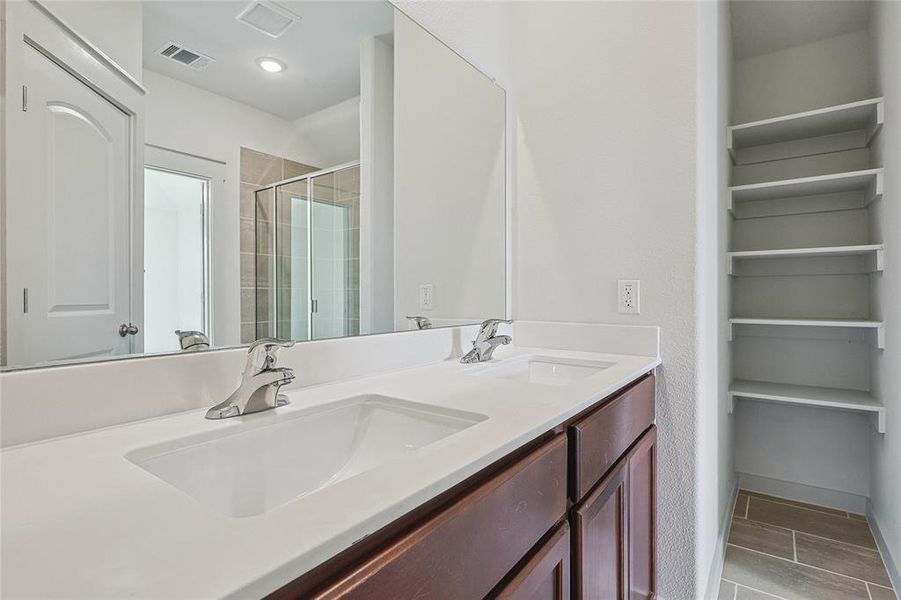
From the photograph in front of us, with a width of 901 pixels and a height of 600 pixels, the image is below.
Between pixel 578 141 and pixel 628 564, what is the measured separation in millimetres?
1369

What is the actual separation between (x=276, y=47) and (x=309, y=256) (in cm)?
47

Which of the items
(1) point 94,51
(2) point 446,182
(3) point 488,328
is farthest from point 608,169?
(1) point 94,51

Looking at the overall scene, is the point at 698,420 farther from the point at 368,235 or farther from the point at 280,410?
the point at 280,410

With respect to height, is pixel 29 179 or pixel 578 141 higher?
pixel 578 141

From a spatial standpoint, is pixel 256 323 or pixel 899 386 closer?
pixel 256 323

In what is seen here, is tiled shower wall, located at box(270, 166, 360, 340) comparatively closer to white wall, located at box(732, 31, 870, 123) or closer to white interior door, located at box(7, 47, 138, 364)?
white interior door, located at box(7, 47, 138, 364)

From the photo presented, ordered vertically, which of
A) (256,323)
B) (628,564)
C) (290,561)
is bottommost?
(628,564)

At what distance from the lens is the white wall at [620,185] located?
1.50 meters

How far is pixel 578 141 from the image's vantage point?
5.65 feet

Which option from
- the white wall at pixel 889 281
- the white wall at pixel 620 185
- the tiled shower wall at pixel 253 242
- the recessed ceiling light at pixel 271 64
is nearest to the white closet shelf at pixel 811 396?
the white wall at pixel 889 281

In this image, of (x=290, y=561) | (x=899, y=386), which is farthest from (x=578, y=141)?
(x=290, y=561)

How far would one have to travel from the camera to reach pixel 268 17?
101cm

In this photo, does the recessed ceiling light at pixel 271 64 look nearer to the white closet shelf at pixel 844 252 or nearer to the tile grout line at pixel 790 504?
the white closet shelf at pixel 844 252

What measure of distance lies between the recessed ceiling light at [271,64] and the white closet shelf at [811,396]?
7.79 feet
